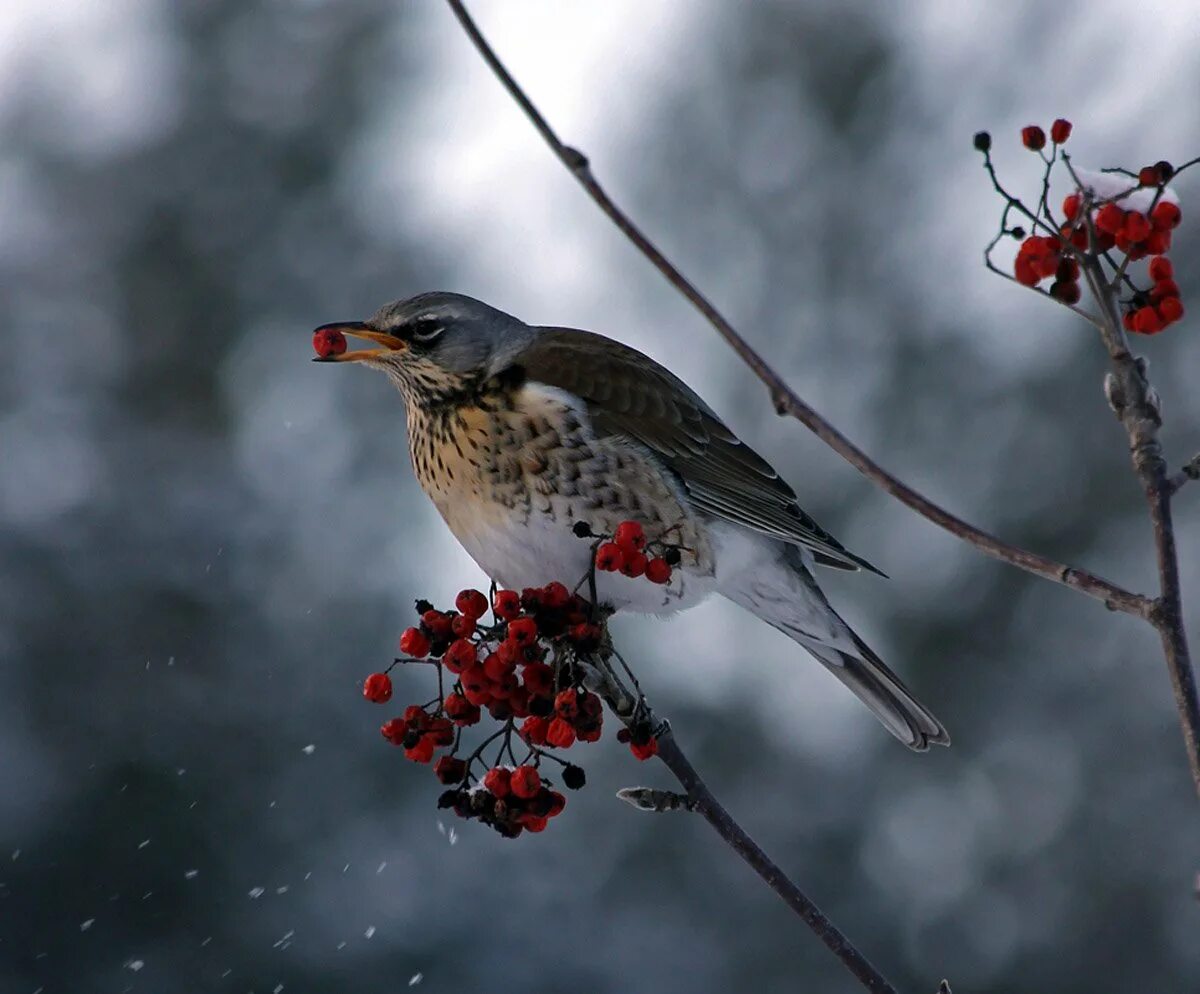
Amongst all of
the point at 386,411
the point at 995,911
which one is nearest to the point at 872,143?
the point at 386,411

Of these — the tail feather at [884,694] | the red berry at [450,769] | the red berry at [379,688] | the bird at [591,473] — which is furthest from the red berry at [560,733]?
the tail feather at [884,694]

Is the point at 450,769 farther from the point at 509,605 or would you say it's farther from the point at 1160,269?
the point at 1160,269

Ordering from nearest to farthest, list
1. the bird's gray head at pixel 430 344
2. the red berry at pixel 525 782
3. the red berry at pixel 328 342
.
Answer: the red berry at pixel 525 782 < the red berry at pixel 328 342 < the bird's gray head at pixel 430 344

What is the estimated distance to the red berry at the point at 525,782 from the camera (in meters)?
1.58

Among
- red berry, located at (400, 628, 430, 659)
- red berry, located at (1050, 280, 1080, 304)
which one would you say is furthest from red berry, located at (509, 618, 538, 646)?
red berry, located at (1050, 280, 1080, 304)

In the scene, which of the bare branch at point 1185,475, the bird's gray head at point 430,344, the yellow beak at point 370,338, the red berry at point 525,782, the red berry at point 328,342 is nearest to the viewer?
the bare branch at point 1185,475

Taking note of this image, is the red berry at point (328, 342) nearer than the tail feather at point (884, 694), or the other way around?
the red berry at point (328, 342)

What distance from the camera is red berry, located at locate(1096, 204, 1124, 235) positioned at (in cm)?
146

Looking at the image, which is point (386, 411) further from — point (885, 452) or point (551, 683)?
point (551, 683)

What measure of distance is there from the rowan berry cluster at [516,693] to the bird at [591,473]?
491 mm

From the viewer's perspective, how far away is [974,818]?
6918 millimetres

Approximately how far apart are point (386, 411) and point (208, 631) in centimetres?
137

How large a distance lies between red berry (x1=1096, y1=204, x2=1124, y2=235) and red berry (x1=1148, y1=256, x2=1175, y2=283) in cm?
6

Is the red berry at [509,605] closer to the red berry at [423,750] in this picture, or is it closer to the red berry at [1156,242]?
the red berry at [423,750]
